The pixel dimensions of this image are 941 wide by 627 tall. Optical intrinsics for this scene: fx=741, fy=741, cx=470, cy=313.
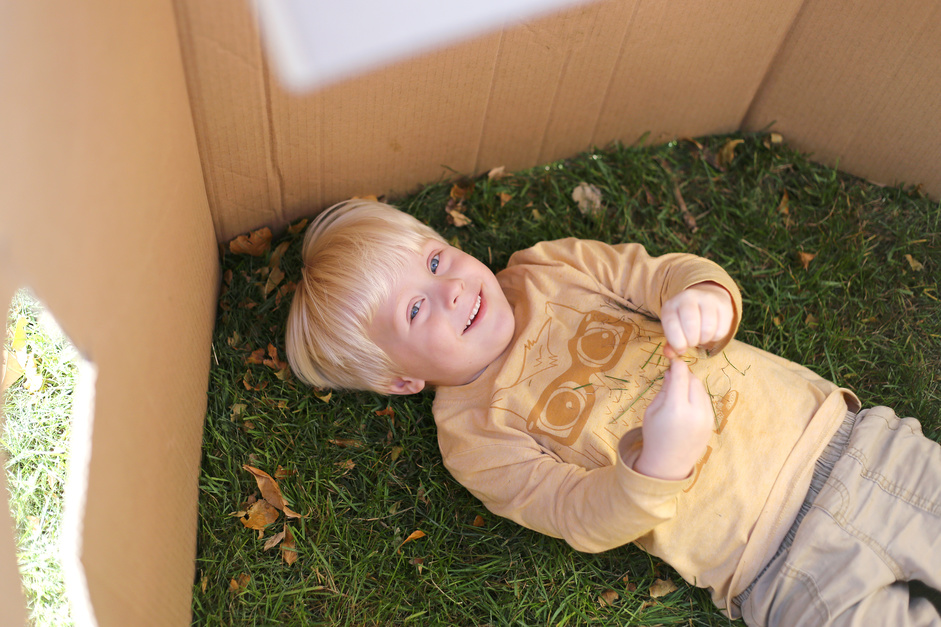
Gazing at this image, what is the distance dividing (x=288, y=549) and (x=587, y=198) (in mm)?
1741

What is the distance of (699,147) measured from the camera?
10.3 feet

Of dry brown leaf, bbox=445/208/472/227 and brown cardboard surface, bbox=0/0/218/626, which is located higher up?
brown cardboard surface, bbox=0/0/218/626

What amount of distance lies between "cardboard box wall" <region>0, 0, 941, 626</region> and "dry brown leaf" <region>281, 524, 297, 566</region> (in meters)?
0.28

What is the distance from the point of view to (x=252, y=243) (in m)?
2.78

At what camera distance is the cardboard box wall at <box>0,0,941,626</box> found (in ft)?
4.64

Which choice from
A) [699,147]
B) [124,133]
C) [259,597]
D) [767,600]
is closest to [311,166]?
[124,133]

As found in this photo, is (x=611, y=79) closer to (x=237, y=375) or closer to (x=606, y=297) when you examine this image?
(x=606, y=297)

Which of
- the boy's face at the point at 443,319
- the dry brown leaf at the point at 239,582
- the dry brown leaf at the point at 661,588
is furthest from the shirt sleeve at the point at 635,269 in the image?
the dry brown leaf at the point at 239,582

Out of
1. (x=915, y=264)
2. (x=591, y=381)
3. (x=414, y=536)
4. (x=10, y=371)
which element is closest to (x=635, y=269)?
(x=591, y=381)

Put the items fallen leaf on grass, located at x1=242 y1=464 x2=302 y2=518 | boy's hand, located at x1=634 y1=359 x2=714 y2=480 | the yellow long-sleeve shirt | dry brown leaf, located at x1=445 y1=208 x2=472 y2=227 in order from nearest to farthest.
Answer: boy's hand, located at x1=634 y1=359 x2=714 y2=480 → the yellow long-sleeve shirt → fallen leaf on grass, located at x1=242 y1=464 x2=302 y2=518 → dry brown leaf, located at x1=445 y1=208 x2=472 y2=227

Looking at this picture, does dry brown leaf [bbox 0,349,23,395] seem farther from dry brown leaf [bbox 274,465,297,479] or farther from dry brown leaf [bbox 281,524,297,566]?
dry brown leaf [bbox 281,524,297,566]

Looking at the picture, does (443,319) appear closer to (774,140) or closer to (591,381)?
(591,381)

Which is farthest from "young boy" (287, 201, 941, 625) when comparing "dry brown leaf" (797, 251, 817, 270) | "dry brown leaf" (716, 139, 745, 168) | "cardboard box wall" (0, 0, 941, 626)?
"dry brown leaf" (716, 139, 745, 168)

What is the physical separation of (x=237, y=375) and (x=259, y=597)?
0.76 meters
